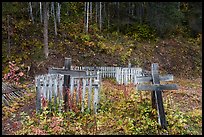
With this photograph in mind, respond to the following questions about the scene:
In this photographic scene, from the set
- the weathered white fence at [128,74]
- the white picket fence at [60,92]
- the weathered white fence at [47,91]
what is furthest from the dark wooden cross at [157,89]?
the weathered white fence at [128,74]

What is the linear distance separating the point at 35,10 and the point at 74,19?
395 cm

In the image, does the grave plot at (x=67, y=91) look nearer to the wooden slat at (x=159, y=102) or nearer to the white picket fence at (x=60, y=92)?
the white picket fence at (x=60, y=92)

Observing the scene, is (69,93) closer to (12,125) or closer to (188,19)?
(12,125)

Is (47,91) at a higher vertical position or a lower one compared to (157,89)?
lower

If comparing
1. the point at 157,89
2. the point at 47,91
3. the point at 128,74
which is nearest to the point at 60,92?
the point at 47,91

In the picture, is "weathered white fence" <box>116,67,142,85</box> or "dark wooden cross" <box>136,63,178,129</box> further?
"weathered white fence" <box>116,67,142,85</box>

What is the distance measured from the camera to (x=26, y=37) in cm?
1870

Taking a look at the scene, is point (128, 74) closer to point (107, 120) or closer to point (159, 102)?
point (159, 102)

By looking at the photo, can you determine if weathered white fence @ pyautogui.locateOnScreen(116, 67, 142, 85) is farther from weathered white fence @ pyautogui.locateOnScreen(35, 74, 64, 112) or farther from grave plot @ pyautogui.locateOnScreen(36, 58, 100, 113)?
weathered white fence @ pyautogui.locateOnScreen(35, 74, 64, 112)

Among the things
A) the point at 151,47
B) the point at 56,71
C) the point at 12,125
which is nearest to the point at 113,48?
the point at 151,47

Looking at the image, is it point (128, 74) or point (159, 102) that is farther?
point (128, 74)

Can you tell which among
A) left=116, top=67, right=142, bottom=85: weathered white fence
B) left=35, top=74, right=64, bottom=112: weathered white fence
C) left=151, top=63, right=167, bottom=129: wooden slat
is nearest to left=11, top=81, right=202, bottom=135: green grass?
left=151, top=63, right=167, bottom=129: wooden slat

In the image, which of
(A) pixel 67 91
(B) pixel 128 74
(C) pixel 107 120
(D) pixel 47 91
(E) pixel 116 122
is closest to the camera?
(E) pixel 116 122

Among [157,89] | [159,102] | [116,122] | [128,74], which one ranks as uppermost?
[157,89]
